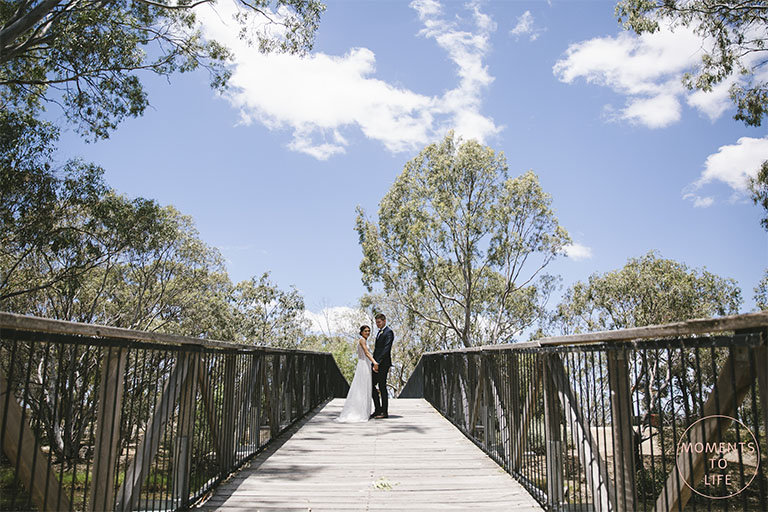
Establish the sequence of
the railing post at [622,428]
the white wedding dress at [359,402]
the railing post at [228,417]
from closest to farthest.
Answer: the railing post at [622,428]
the railing post at [228,417]
the white wedding dress at [359,402]

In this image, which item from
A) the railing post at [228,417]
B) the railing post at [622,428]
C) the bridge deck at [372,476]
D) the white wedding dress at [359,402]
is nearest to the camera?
the railing post at [622,428]

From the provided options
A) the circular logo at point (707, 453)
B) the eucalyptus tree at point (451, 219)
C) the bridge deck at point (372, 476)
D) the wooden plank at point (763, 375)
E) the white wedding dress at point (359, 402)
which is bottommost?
the bridge deck at point (372, 476)

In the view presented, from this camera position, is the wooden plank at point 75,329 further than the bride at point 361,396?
No

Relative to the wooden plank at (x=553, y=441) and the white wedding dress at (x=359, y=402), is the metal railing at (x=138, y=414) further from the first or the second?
the wooden plank at (x=553, y=441)

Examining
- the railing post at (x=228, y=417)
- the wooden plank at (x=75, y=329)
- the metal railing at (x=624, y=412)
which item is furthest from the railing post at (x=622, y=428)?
the railing post at (x=228, y=417)

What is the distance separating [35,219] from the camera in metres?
12.6

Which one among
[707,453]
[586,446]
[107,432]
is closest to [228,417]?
[107,432]

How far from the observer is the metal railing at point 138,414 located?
231cm

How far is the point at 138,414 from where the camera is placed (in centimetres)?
357

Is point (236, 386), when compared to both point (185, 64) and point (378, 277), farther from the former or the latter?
point (378, 277)

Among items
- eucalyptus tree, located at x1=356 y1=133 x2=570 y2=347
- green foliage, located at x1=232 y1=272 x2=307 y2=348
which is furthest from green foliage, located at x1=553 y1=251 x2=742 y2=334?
green foliage, located at x1=232 y1=272 x2=307 y2=348

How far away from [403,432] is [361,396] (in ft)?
4.74

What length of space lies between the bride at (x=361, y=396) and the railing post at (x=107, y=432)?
5756mm

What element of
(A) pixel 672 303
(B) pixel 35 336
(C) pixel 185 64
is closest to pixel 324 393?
(C) pixel 185 64
